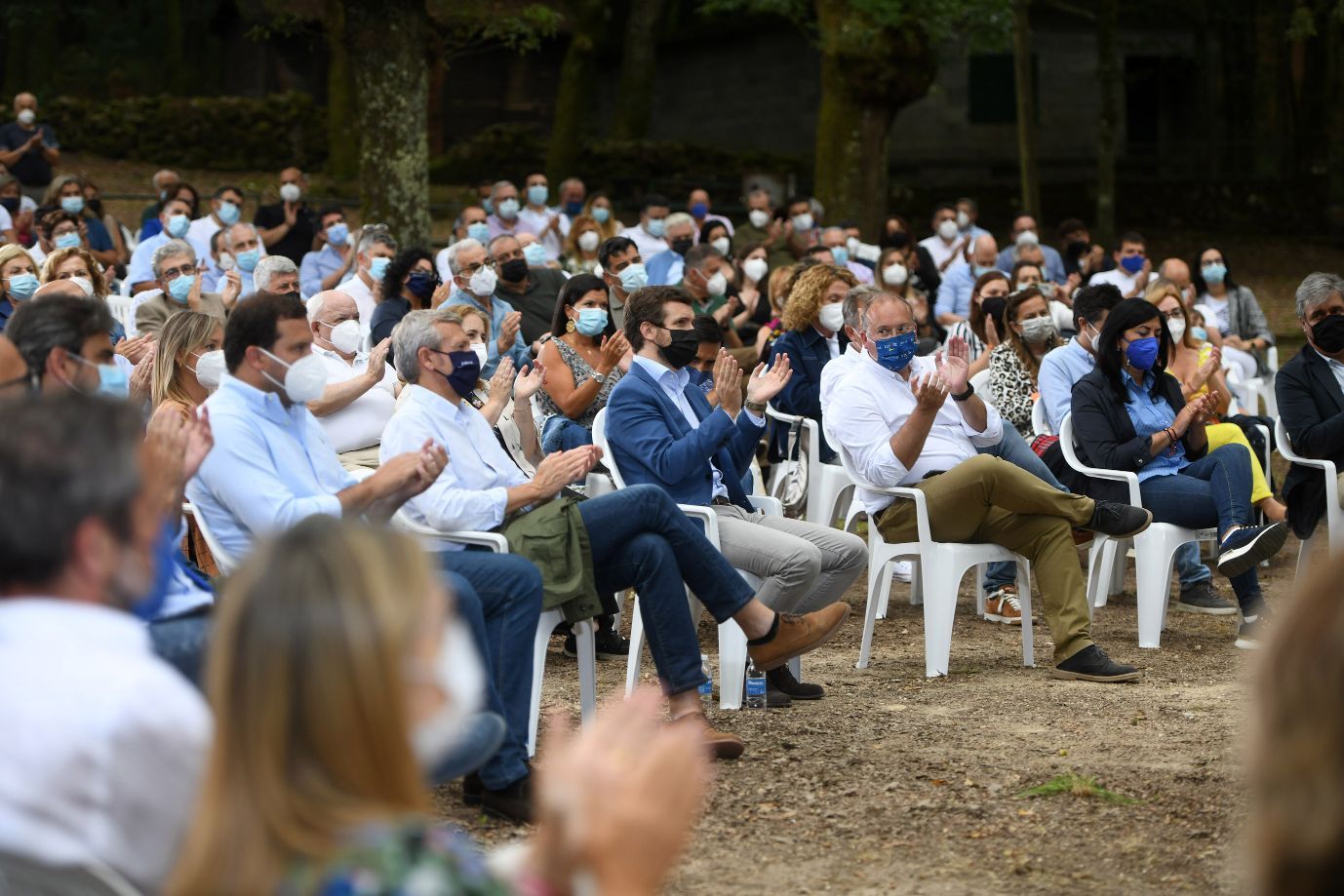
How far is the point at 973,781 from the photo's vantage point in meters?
5.30

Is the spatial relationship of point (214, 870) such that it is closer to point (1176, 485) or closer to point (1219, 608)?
point (1176, 485)

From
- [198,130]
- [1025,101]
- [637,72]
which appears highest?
[637,72]

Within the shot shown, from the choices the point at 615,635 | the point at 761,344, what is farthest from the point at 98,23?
the point at 615,635

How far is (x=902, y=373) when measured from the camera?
7.11 m

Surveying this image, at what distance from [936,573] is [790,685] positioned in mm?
824

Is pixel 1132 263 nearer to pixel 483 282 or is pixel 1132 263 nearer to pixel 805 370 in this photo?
pixel 805 370

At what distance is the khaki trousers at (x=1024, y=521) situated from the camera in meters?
6.70

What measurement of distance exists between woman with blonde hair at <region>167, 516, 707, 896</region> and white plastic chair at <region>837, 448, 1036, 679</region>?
15.8 ft

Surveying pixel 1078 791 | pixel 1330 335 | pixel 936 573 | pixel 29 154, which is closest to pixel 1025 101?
pixel 29 154

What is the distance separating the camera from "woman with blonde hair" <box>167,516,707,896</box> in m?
1.92

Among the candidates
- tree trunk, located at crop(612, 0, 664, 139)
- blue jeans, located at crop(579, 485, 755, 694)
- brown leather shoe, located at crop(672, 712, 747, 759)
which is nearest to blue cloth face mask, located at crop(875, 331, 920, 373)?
blue jeans, located at crop(579, 485, 755, 694)

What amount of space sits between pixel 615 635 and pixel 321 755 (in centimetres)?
537

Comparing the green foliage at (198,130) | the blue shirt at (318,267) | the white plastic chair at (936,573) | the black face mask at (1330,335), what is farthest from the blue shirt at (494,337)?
the green foliage at (198,130)

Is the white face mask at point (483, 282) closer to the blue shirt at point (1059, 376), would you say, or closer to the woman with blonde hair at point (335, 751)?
the blue shirt at point (1059, 376)
